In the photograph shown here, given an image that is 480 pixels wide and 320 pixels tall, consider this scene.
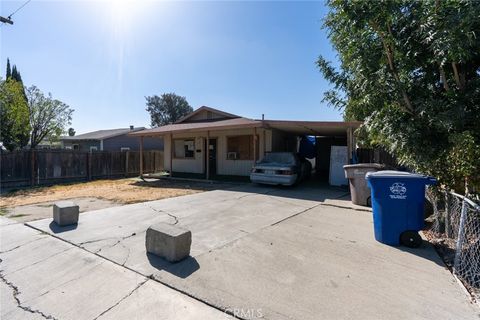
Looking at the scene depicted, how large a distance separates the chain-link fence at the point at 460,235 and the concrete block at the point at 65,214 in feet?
21.5

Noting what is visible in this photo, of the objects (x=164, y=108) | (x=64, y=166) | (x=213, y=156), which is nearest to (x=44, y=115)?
(x=64, y=166)

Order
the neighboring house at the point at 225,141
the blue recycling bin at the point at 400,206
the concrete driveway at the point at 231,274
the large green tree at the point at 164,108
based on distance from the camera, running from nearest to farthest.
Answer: the concrete driveway at the point at 231,274 < the blue recycling bin at the point at 400,206 < the neighboring house at the point at 225,141 < the large green tree at the point at 164,108

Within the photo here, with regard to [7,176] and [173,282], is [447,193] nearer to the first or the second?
[173,282]

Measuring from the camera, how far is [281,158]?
10.4m

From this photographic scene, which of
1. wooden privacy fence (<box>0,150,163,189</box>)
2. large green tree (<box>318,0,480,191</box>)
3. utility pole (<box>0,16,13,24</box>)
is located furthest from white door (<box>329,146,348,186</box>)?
utility pole (<box>0,16,13,24</box>)

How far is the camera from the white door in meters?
10.6

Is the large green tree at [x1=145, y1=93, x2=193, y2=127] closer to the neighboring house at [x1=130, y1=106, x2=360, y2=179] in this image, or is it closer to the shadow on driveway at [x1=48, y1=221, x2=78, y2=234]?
the neighboring house at [x1=130, y1=106, x2=360, y2=179]

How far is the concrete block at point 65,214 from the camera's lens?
524cm

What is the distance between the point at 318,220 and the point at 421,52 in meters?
3.65

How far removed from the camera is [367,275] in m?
3.16

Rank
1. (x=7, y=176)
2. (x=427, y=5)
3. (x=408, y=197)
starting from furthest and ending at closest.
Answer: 1. (x=7, y=176)
2. (x=408, y=197)
3. (x=427, y=5)

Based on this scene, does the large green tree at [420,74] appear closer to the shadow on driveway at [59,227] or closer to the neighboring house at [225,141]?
the neighboring house at [225,141]

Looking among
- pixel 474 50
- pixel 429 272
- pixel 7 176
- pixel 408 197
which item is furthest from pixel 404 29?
pixel 7 176

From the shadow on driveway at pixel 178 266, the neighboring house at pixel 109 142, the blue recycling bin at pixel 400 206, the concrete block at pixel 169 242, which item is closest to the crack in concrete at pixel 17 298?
the shadow on driveway at pixel 178 266
